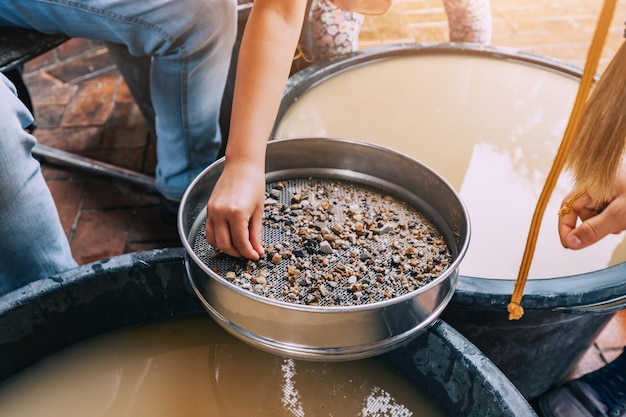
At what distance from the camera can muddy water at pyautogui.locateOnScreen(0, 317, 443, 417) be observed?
0.89m

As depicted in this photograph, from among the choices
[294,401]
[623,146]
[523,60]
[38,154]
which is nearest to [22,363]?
[294,401]

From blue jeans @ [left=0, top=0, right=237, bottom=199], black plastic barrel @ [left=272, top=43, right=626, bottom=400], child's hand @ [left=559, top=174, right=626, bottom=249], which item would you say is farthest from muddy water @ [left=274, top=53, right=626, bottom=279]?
blue jeans @ [left=0, top=0, right=237, bottom=199]

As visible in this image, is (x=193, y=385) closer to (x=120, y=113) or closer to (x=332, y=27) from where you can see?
(x=332, y=27)

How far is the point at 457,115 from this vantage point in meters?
1.32

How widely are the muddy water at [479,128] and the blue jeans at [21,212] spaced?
19.5 inches

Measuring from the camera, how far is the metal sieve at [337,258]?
27.4 inches

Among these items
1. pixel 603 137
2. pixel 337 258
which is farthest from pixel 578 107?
pixel 337 258

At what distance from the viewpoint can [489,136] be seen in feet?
4.16

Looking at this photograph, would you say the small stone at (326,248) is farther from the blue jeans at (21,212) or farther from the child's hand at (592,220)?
the blue jeans at (21,212)

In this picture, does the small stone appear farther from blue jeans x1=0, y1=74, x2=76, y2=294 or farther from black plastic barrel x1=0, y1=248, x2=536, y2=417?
blue jeans x1=0, y1=74, x2=76, y2=294

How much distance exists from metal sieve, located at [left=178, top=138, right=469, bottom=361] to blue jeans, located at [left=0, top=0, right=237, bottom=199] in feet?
1.72

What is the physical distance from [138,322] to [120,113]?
1.38 m

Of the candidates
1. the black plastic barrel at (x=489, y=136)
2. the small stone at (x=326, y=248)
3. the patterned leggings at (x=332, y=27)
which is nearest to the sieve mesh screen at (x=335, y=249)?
the small stone at (x=326, y=248)

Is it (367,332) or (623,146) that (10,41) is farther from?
(623,146)
